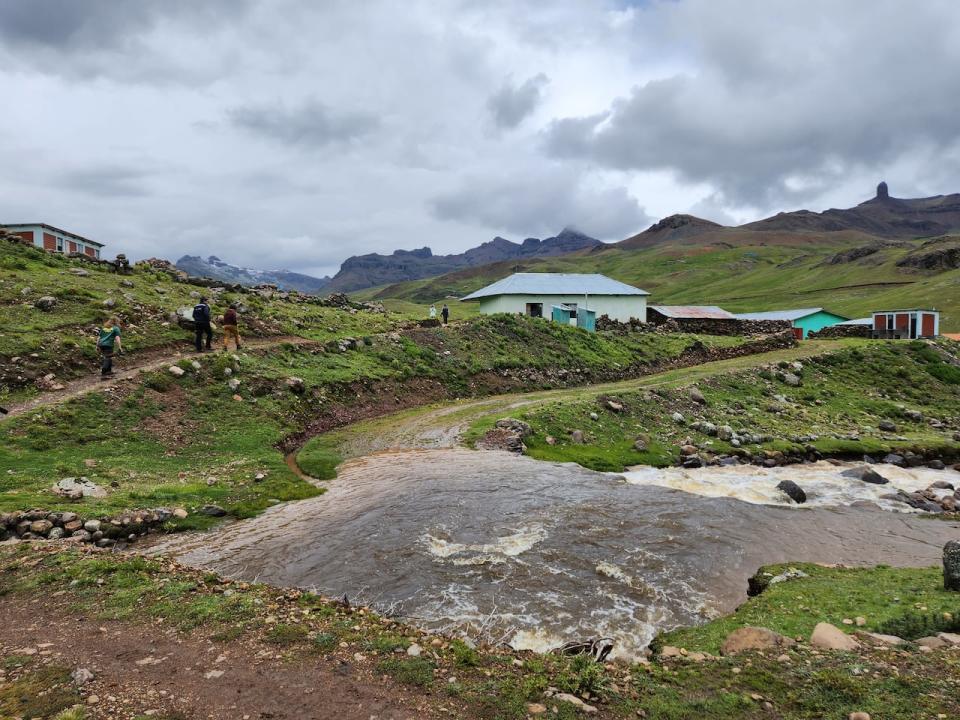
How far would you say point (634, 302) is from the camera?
218ft

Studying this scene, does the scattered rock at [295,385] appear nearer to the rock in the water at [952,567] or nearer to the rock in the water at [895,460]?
the rock in the water at [952,567]

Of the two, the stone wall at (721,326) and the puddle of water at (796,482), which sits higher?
the stone wall at (721,326)

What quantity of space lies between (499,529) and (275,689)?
8356 millimetres

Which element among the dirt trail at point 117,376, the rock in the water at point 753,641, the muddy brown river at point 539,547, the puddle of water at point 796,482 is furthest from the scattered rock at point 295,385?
the rock in the water at point 753,641

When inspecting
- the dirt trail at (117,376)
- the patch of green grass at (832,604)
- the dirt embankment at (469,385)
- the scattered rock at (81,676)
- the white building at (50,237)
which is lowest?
the patch of green grass at (832,604)

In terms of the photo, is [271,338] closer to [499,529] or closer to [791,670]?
[499,529]

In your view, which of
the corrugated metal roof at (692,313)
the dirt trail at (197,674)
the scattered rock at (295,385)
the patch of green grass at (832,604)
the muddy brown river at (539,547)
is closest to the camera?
the dirt trail at (197,674)

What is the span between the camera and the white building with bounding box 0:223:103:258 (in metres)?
56.1

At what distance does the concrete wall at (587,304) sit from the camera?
62.4 meters

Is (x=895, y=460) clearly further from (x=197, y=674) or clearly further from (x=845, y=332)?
(x=845, y=332)

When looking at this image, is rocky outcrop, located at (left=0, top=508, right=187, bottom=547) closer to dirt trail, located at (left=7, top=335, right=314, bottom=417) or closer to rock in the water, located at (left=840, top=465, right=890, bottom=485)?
dirt trail, located at (left=7, top=335, right=314, bottom=417)

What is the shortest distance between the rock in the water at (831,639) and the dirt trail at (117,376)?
2487cm

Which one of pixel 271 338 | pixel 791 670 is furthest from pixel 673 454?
pixel 271 338

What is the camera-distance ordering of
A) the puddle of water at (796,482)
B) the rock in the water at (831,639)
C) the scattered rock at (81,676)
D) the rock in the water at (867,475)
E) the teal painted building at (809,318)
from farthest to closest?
the teal painted building at (809,318) → the rock in the water at (867,475) → the puddle of water at (796,482) → the rock in the water at (831,639) → the scattered rock at (81,676)
